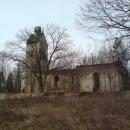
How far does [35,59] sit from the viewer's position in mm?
52938

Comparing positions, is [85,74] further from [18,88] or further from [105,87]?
[18,88]

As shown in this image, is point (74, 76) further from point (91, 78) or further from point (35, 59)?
point (35, 59)

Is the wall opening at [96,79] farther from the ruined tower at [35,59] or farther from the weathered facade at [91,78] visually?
the ruined tower at [35,59]

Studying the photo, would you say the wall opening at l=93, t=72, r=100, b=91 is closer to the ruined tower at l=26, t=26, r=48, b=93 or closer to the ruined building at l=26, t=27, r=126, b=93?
the ruined building at l=26, t=27, r=126, b=93

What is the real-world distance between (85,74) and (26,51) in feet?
36.6

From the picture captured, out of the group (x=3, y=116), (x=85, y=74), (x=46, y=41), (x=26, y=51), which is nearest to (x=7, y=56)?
(x=26, y=51)

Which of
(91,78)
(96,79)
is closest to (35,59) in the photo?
(91,78)

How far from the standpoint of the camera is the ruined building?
48625 mm

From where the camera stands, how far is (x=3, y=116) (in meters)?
14.7

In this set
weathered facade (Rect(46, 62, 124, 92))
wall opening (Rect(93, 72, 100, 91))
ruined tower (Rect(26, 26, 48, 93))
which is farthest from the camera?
ruined tower (Rect(26, 26, 48, 93))

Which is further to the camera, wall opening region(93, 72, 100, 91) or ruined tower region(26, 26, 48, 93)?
ruined tower region(26, 26, 48, 93)

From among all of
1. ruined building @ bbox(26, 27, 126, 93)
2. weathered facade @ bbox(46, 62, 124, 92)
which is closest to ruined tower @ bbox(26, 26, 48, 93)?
ruined building @ bbox(26, 27, 126, 93)

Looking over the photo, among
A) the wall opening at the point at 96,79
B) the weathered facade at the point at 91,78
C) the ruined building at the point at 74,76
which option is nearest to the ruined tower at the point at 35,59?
the ruined building at the point at 74,76

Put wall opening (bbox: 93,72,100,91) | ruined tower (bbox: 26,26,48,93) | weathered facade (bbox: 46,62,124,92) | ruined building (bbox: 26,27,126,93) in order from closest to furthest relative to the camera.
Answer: weathered facade (bbox: 46,62,124,92)
ruined building (bbox: 26,27,126,93)
wall opening (bbox: 93,72,100,91)
ruined tower (bbox: 26,26,48,93)
